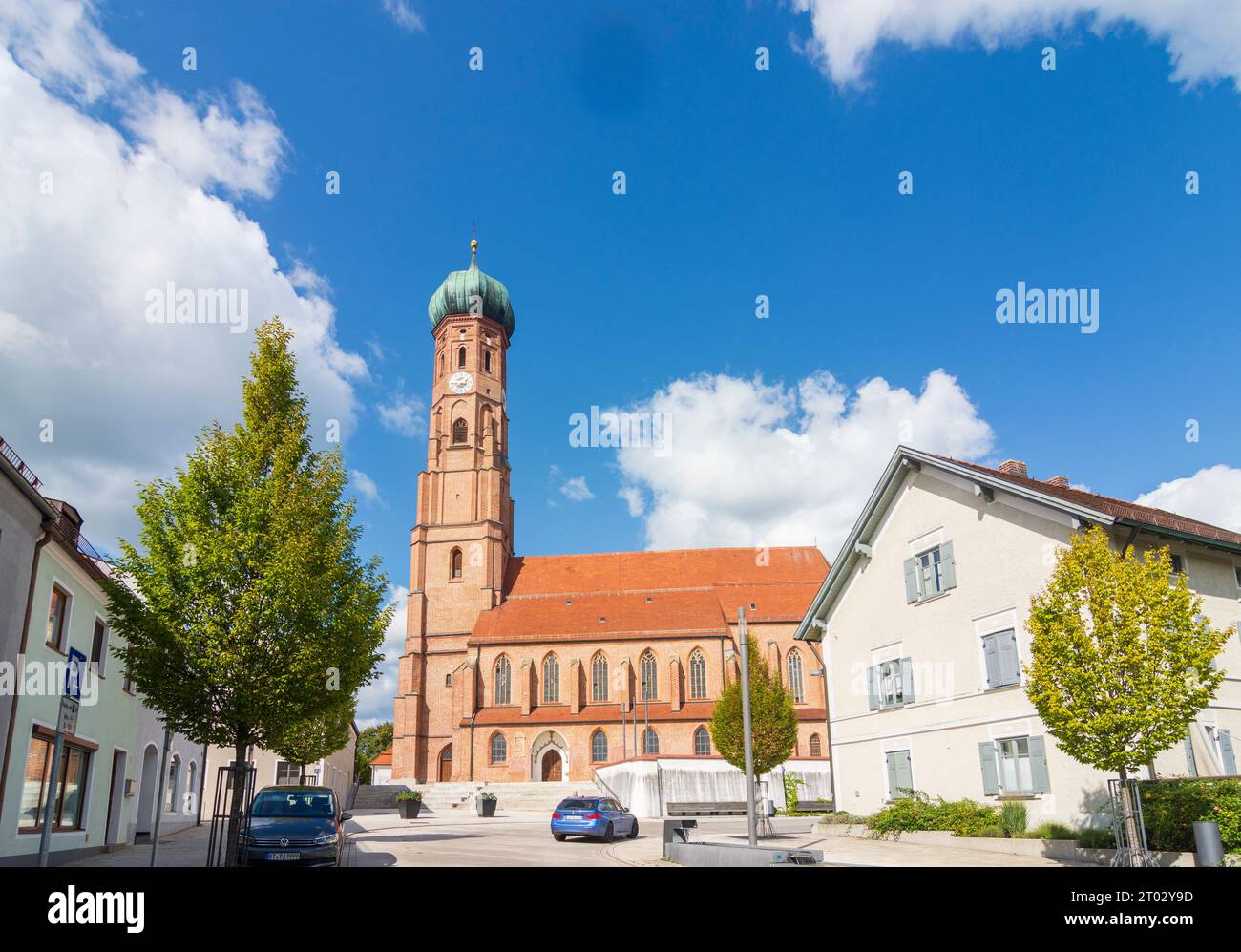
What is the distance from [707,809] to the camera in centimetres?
3500

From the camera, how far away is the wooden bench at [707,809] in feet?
113

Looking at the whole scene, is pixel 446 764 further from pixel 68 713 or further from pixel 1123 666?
pixel 68 713

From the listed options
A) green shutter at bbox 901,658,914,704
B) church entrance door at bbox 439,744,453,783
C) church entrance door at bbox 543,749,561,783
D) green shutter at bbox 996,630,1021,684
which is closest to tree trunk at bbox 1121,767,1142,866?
green shutter at bbox 996,630,1021,684

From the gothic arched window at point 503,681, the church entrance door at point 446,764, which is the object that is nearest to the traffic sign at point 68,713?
the gothic arched window at point 503,681

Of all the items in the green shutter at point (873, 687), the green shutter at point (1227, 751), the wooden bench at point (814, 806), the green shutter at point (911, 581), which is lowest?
the wooden bench at point (814, 806)

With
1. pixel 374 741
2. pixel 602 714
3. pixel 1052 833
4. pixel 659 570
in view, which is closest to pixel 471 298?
pixel 659 570

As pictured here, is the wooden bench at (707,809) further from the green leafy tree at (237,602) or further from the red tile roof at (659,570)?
the red tile roof at (659,570)

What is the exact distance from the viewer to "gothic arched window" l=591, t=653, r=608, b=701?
204ft

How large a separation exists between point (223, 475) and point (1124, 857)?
62.3 feet

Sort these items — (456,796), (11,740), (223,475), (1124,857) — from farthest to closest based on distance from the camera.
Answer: (456,796) < (223,475) < (11,740) < (1124,857)

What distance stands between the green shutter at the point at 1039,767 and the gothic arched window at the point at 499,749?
145 ft
